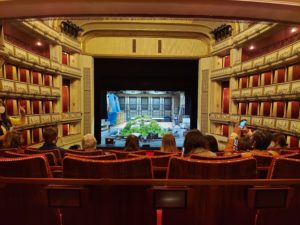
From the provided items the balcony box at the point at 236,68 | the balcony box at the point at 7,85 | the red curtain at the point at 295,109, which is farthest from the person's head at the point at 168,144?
the balcony box at the point at 236,68

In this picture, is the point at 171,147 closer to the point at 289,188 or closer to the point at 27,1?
the point at 289,188

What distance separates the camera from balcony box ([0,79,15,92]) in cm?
581

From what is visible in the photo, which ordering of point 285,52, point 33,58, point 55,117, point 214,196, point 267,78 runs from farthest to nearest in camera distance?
1. point 55,117
2. point 267,78
3. point 33,58
4. point 285,52
5. point 214,196

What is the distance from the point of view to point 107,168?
1.47 metres

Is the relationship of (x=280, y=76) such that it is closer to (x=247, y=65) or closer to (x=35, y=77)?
(x=247, y=65)

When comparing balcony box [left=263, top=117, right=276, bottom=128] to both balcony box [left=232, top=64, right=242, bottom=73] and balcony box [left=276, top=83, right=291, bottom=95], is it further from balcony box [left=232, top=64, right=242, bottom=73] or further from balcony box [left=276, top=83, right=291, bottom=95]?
balcony box [left=232, top=64, right=242, bottom=73]

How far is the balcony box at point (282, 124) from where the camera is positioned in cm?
602

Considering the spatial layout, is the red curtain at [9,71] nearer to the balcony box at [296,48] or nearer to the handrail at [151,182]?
the handrail at [151,182]

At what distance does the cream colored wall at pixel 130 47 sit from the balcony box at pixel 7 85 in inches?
147

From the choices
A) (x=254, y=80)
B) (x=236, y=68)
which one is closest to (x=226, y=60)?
(x=236, y=68)

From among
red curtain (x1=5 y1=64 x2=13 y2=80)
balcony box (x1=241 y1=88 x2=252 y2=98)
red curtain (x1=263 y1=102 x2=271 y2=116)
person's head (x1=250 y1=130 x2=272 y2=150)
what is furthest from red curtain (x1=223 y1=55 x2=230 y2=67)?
red curtain (x1=5 y1=64 x2=13 y2=80)

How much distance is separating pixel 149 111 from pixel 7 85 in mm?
6525

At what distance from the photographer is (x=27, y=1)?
121 inches

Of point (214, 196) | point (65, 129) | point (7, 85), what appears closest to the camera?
point (214, 196)
